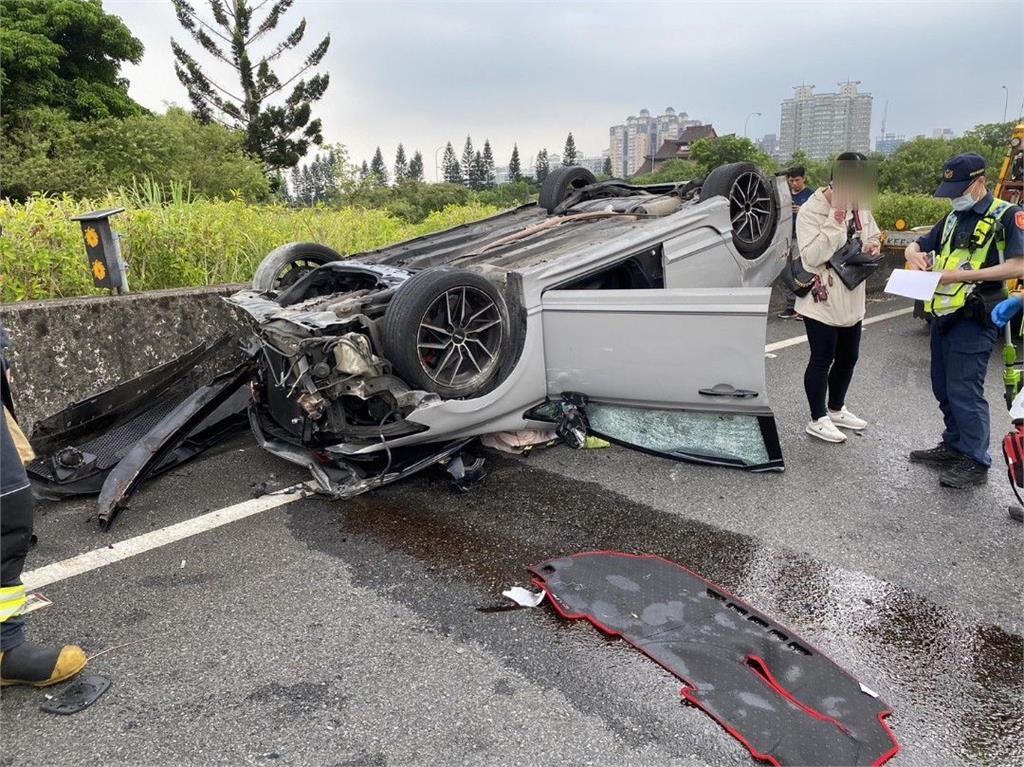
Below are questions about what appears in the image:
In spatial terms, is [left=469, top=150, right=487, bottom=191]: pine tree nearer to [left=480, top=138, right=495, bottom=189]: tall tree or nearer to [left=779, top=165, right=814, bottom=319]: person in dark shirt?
[left=480, top=138, right=495, bottom=189]: tall tree

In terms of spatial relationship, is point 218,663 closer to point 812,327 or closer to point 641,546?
point 641,546

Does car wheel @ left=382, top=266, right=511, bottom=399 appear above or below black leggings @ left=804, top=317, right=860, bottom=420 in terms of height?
above

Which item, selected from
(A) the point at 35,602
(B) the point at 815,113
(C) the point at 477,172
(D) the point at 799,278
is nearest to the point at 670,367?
(D) the point at 799,278

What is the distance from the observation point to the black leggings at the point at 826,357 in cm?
433

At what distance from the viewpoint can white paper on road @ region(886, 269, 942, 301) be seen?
3.59 m

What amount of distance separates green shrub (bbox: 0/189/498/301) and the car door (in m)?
3.31

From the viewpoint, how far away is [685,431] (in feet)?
13.2

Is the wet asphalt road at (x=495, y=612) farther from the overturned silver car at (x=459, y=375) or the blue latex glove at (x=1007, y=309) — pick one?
the blue latex glove at (x=1007, y=309)

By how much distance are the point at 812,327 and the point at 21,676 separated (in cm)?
423

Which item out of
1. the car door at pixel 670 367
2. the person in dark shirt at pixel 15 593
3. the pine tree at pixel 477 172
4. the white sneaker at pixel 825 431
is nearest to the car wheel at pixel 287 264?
the car door at pixel 670 367

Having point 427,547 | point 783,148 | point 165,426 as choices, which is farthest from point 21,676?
point 783,148

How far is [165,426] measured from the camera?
392 centimetres

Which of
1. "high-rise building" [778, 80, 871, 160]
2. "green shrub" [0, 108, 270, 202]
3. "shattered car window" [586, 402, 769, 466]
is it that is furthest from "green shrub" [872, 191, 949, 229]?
"green shrub" [0, 108, 270, 202]

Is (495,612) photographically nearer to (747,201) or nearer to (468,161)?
(747,201)
